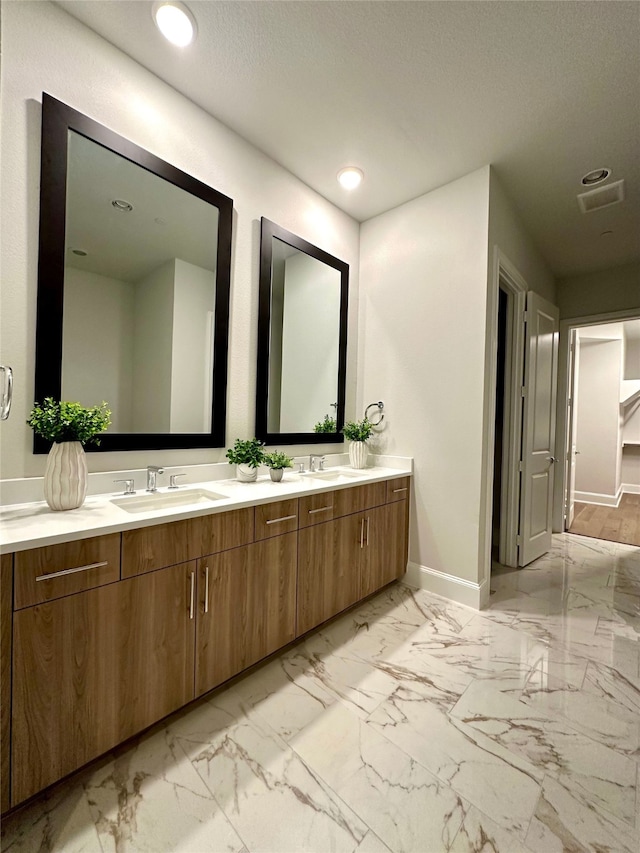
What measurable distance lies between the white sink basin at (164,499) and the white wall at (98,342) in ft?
1.15

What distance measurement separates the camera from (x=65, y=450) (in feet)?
4.48

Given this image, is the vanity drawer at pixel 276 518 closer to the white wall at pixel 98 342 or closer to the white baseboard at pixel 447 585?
the white wall at pixel 98 342

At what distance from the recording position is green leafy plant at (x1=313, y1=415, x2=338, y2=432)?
2758 millimetres

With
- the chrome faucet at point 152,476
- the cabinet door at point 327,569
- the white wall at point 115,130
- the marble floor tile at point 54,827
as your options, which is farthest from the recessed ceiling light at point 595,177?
the marble floor tile at point 54,827

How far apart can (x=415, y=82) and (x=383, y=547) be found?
258 cm

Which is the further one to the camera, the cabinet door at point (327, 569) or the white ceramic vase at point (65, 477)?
the cabinet door at point (327, 569)

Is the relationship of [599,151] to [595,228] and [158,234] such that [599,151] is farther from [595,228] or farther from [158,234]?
[158,234]

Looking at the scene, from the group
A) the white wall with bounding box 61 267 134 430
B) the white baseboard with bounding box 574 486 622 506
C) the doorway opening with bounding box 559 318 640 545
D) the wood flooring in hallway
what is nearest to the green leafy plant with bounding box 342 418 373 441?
the white wall with bounding box 61 267 134 430

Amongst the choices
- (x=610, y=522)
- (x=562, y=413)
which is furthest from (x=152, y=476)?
(x=610, y=522)

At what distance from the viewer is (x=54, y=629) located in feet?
A: 3.57

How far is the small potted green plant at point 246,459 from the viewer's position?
205 cm

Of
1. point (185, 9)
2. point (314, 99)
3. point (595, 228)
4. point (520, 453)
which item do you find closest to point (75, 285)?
point (185, 9)

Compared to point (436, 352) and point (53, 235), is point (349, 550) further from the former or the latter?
point (53, 235)

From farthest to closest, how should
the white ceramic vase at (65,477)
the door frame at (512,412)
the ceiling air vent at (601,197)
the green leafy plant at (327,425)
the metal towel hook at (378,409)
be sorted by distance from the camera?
the door frame at (512,412) → the metal towel hook at (378,409) → the green leafy plant at (327,425) → the ceiling air vent at (601,197) → the white ceramic vase at (65,477)
